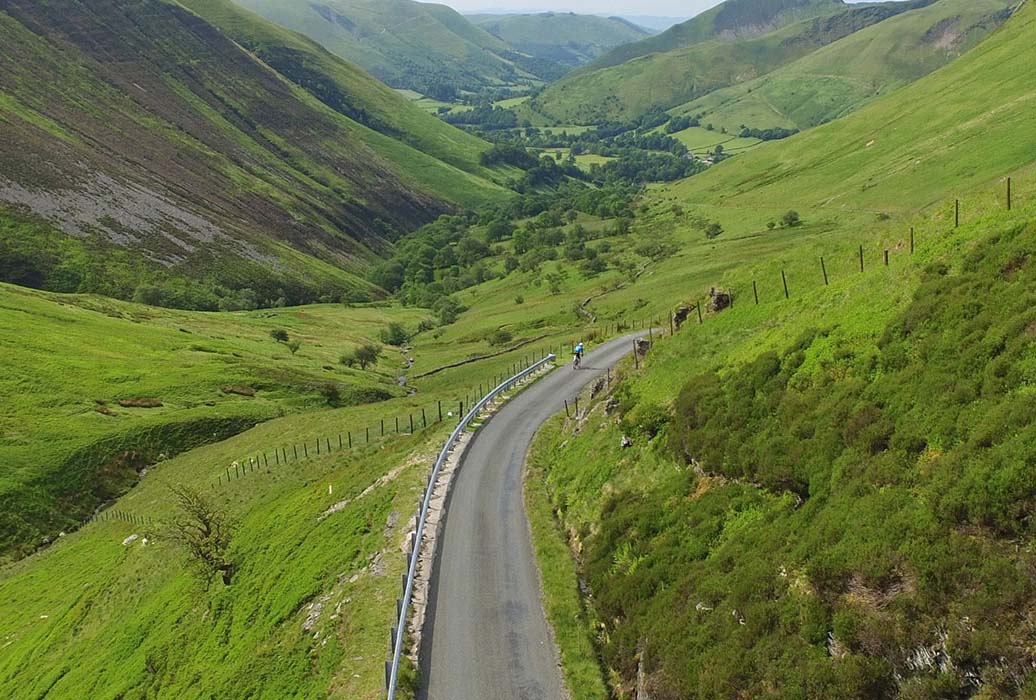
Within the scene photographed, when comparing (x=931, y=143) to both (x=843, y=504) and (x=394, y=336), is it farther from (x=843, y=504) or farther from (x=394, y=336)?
(x=843, y=504)

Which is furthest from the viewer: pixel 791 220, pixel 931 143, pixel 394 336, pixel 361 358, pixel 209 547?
pixel 394 336

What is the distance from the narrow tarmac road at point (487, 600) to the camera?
24172 millimetres

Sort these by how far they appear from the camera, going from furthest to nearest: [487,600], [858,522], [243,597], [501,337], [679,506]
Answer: [501,337] < [243,597] < [487,600] < [679,506] < [858,522]

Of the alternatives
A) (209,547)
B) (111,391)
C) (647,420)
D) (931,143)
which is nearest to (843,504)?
(647,420)

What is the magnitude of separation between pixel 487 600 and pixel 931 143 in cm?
15838

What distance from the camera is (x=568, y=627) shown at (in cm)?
2609

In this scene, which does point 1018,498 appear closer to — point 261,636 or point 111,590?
point 261,636

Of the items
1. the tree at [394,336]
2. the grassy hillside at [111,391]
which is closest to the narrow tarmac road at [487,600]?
the grassy hillside at [111,391]

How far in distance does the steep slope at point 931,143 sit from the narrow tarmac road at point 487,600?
104834mm

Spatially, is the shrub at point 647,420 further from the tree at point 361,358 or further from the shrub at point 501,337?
the tree at point 361,358

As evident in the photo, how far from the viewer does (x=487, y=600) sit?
2931 centimetres

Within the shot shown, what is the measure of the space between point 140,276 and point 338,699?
629 ft

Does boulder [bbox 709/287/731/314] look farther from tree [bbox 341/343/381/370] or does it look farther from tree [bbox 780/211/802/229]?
tree [bbox 780/211/802/229]

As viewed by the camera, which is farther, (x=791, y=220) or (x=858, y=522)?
(x=791, y=220)
